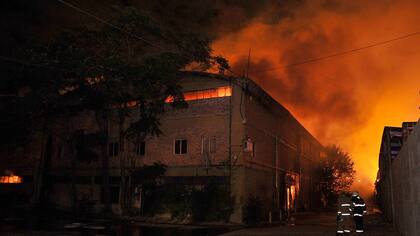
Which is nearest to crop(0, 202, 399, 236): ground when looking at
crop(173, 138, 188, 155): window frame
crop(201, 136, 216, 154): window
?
crop(201, 136, 216, 154): window

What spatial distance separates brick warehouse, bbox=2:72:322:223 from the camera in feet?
87.1

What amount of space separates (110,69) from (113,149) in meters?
9.88

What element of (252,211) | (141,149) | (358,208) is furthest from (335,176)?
(358,208)

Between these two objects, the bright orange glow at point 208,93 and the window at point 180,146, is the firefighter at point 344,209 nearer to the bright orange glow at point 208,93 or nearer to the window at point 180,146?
the bright orange glow at point 208,93

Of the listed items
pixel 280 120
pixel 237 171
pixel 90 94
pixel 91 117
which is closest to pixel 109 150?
pixel 91 117

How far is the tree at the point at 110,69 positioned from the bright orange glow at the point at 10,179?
44.2 feet

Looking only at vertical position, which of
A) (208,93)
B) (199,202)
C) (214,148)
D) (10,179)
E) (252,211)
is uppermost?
(208,93)

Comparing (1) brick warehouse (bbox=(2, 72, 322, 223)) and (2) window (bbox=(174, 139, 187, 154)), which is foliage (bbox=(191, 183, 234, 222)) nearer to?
(1) brick warehouse (bbox=(2, 72, 322, 223))

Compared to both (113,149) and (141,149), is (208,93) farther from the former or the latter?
(113,149)

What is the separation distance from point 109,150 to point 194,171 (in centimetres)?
882

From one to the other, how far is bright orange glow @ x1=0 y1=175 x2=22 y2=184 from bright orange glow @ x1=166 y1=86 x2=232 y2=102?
20338 mm

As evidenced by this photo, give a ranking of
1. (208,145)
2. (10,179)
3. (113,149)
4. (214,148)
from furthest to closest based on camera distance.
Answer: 1. (10,179)
2. (113,149)
3. (208,145)
4. (214,148)

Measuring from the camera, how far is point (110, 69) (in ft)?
80.7

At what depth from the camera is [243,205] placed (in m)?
25.8
